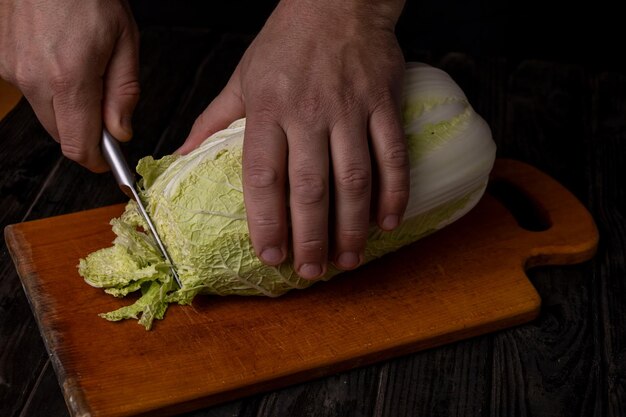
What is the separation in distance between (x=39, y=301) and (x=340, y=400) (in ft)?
3.03

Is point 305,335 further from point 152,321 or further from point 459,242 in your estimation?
point 459,242

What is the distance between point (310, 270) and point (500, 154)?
1.36m

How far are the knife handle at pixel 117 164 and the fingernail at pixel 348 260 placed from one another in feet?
2.12

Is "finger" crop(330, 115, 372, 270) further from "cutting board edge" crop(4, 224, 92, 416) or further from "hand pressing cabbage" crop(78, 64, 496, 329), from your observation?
"cutting board edge" crop(4, 224, 92, 416)

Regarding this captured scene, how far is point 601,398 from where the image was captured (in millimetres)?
2336

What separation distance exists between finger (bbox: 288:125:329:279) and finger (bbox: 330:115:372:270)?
0.04 metres

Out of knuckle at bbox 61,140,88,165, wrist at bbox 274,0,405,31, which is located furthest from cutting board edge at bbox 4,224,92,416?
wrist at bbox 274,0,405,31

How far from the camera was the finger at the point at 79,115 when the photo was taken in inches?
95.6

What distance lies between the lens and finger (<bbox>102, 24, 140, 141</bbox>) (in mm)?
2543

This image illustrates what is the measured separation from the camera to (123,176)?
2.50 m

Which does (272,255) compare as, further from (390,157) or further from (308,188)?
(390,157)

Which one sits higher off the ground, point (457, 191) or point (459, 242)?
point (457, 191)

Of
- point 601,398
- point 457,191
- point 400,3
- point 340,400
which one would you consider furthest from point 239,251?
point 601,398

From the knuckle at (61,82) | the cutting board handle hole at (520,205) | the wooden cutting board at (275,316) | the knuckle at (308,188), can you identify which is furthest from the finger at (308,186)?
the cutting board handle hole at (520,205)
